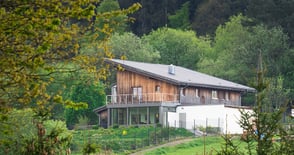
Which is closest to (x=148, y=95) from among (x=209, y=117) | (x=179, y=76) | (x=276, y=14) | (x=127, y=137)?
(x=179, y=76)

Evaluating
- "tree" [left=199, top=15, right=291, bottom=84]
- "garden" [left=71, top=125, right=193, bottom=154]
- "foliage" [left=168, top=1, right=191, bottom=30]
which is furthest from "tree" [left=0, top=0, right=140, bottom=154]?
"foliage" [left=168, top=1, right=191, bottom=30]

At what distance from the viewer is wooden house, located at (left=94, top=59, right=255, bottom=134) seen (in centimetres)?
→ 6525

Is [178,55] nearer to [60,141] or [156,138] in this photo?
[156,138]

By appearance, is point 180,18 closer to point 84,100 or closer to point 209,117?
point 84,100

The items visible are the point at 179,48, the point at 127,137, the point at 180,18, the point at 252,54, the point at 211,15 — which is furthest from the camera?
the point at 180,18

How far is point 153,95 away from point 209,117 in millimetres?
6582

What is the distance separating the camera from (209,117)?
202ft

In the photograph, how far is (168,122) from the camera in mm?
62781

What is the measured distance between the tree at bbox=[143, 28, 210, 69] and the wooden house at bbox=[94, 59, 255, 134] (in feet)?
86.7

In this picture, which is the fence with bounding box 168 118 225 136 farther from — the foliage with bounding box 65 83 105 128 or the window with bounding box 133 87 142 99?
Answer: the foliage with bounding box 65 83 105 128

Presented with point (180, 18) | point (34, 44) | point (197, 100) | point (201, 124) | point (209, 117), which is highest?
point (180, 18)

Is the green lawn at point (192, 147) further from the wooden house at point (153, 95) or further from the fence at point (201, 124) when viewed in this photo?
the wooden house at point (153, 95)

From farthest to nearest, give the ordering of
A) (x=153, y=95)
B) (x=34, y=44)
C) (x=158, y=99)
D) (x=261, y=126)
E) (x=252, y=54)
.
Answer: (x=252, y=54) → (x=153, y=95) → (x=158, y=99) → (x=261, y=126) → (x=34, y=44)

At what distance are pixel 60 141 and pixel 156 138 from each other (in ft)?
123
